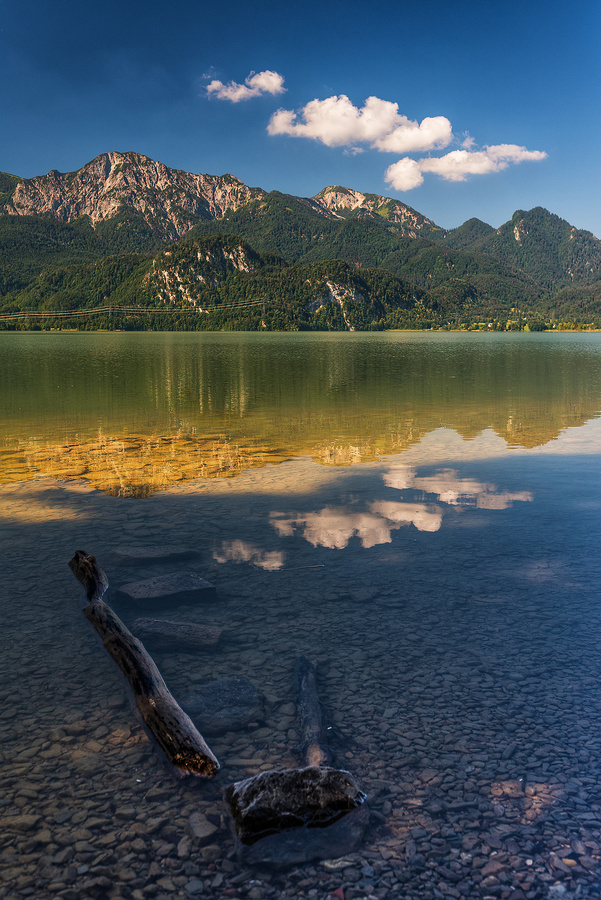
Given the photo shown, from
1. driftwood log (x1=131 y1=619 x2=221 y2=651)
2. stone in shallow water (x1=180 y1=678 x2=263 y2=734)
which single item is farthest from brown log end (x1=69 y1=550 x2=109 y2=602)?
stone in shallow water (x1=180 y1=678 x2=263 y2=734)

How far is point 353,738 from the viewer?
5.37 metres

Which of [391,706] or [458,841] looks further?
[391,706]

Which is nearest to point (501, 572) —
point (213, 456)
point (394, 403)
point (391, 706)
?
point (391, 706)

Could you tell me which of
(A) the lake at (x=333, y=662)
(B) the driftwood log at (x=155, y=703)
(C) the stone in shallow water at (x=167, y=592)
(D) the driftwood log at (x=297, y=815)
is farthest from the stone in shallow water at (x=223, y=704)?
(C) the stone in shallow water at (x=167, y=592)

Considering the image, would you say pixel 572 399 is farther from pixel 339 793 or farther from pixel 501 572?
pixel 339 793

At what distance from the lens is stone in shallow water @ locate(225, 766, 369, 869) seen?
4.14m

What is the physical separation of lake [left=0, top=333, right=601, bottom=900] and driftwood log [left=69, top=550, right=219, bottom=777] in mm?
197

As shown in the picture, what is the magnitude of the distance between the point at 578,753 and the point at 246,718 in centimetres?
310

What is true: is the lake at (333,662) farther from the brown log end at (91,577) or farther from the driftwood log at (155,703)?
the brown log end at (91,577)

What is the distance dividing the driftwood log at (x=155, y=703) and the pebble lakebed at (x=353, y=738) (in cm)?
16

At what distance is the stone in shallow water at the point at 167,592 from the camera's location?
325 inches

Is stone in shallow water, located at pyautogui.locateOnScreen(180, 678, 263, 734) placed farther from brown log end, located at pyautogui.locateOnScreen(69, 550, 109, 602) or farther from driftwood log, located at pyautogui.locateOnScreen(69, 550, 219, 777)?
brown log end, located at pyautogui.locateOnScreen(69, 550, 109, 602)

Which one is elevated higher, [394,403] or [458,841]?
[394,403]

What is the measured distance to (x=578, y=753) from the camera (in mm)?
5098
